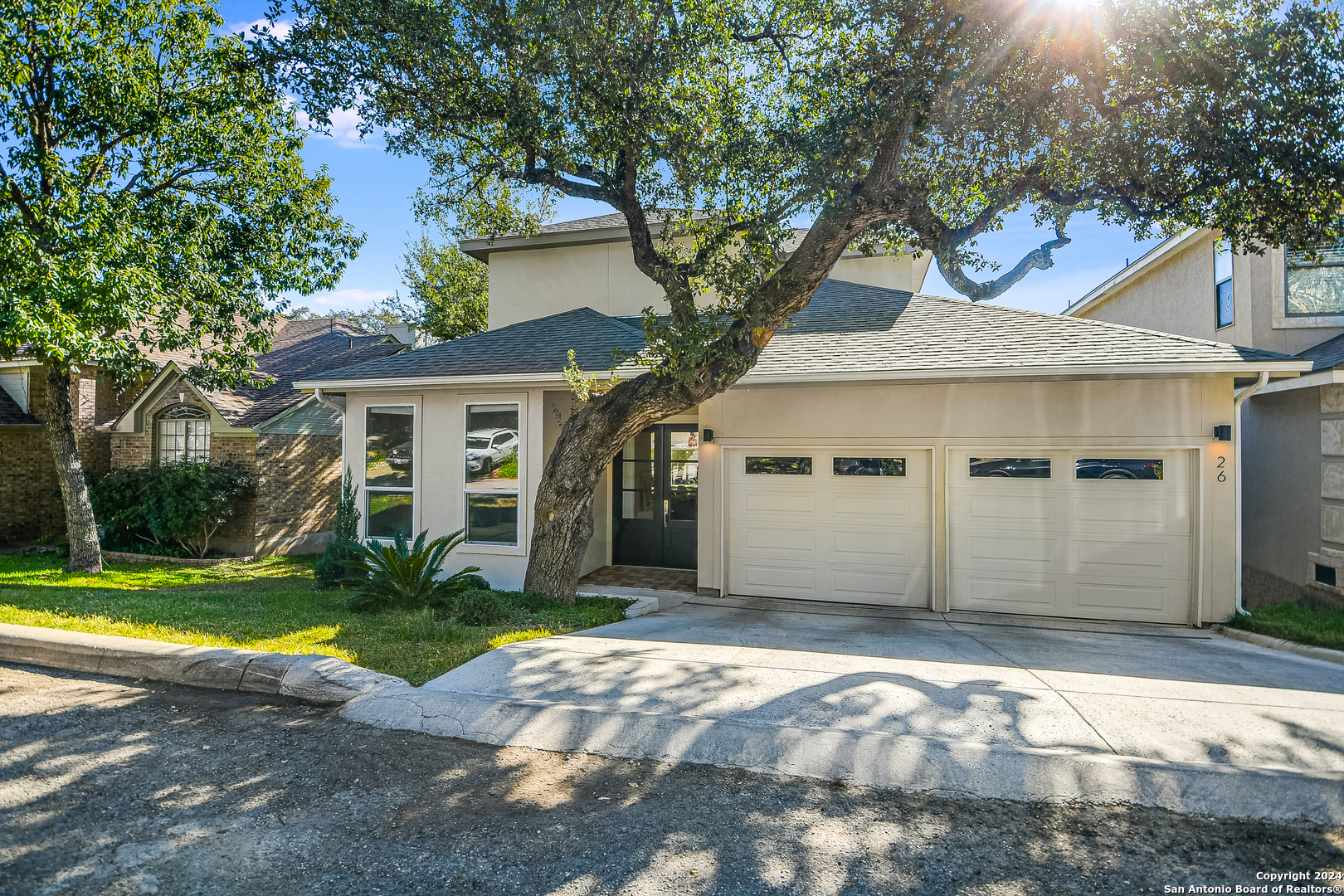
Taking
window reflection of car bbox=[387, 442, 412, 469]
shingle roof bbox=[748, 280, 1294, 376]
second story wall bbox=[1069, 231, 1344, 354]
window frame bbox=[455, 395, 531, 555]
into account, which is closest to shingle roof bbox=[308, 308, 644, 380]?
window frame bbox=[455, 395, 531, 555]

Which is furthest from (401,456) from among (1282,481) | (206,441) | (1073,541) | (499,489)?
(1282,481)

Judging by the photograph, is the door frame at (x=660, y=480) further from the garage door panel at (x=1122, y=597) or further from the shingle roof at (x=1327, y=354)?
the shingle roof at (x=1327, y=354)

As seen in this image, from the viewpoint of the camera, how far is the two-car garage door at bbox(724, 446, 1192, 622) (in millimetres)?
8555

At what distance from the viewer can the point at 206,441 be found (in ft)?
48.2

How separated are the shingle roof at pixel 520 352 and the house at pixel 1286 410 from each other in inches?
313

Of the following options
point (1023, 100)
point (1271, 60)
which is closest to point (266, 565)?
point (1023, 100)

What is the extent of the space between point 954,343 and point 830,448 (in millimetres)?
2187

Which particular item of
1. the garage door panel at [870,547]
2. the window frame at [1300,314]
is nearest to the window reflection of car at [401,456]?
the garage door panel at [870,547]

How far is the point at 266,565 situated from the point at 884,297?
1245cm

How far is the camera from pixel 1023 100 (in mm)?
7035

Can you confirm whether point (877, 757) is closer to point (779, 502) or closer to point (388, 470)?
point (779, 502)

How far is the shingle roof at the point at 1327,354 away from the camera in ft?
27.9

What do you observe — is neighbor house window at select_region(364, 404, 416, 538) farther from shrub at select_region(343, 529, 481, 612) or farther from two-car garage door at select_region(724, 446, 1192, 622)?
two-car garage door at select_region(724, 446, 1192, 622)

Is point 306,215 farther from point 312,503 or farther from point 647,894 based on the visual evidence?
point 647,894
